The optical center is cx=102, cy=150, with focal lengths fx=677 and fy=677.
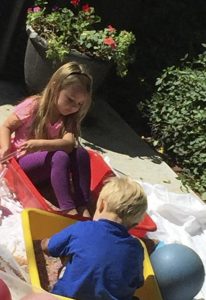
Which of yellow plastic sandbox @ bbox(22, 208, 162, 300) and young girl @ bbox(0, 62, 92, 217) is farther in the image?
young girl @ bbox(0, 62, 92, 217)

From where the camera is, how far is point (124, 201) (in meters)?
Answer: 2.83

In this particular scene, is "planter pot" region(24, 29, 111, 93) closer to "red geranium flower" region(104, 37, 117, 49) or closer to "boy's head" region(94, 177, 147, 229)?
"red geranium flower" region(104, 37, 117, 49)

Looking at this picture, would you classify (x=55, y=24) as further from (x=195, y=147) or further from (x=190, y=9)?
(x=190, y=9)

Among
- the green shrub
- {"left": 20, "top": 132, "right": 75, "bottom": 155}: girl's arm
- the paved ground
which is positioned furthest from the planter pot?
{"left": 20, "top": 132, "right": 75, "bottom": 155}: girl's arm

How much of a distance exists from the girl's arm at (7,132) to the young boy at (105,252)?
89 centimetres

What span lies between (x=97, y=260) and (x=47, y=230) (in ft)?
1.92

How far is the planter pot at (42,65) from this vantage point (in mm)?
5008

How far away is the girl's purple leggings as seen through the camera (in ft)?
11.7

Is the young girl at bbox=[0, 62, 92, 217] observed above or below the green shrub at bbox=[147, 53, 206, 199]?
above

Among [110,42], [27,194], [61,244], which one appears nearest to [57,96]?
[27,194]

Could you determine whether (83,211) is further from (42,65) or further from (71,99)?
(42,65)

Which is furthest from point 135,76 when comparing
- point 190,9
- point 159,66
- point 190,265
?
point 190,265

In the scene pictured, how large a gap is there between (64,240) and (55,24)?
268 centimetres

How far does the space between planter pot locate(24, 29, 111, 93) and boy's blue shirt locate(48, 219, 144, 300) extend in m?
2.40
